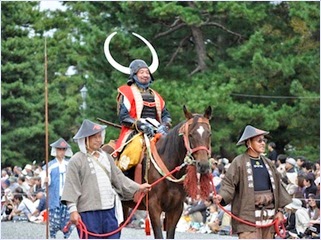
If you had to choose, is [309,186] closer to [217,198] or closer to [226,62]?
[217,198]

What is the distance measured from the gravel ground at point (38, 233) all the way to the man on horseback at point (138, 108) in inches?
157

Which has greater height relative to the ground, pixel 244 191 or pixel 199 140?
pixel 199 140

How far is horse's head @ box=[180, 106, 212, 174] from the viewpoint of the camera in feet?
37.1

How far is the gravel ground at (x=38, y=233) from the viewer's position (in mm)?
17891

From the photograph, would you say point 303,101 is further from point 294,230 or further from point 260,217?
point 260,217

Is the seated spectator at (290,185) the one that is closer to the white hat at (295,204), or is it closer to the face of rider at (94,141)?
the white hat at (295,204)

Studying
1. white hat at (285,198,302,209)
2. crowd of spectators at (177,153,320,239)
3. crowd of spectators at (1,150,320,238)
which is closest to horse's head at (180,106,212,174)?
crowd of spectators at (1,150,320,238)

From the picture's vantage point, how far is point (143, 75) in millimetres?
13062

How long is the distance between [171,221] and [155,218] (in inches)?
10.1

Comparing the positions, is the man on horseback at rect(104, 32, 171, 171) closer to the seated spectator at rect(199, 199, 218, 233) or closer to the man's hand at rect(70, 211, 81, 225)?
the man's hand at rect(70, 211, 81, 225)

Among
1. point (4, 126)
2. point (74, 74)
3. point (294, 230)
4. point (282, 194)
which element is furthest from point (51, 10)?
point (282, 194)

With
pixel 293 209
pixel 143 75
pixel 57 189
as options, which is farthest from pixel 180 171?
pixel 57 189

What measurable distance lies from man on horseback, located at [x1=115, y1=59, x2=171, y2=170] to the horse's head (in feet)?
3.67

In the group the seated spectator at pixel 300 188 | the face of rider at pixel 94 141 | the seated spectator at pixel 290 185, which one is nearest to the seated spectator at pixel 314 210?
the seated spectator at pixel 300 188
